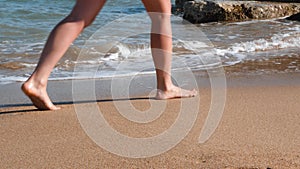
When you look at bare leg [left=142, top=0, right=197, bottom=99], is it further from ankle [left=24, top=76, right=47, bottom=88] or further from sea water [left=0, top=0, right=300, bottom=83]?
sea water [left=0, top=0, right=300, bottom=83]

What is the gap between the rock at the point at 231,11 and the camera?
874cm

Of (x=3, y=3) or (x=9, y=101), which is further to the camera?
(x=3, y=3)

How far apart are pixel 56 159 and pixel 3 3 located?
27.9ft

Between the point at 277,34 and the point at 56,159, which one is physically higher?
the point at 56,159

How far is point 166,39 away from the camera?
10.6 ft

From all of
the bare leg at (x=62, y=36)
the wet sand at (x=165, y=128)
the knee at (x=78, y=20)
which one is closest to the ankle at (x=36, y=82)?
the bare leg at (x=62, y=36)

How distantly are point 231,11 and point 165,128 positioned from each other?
6.35 metres

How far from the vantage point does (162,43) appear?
10.5 feet

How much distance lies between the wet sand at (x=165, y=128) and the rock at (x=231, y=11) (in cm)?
521

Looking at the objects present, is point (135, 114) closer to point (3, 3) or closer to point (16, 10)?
point (16, 10)

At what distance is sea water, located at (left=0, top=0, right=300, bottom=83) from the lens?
186 inches

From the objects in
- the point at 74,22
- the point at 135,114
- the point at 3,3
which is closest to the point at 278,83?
the point at 135,114

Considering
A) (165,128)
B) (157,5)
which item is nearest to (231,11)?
(157,5)

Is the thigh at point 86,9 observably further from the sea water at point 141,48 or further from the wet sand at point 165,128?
the sea water at point 141,48
